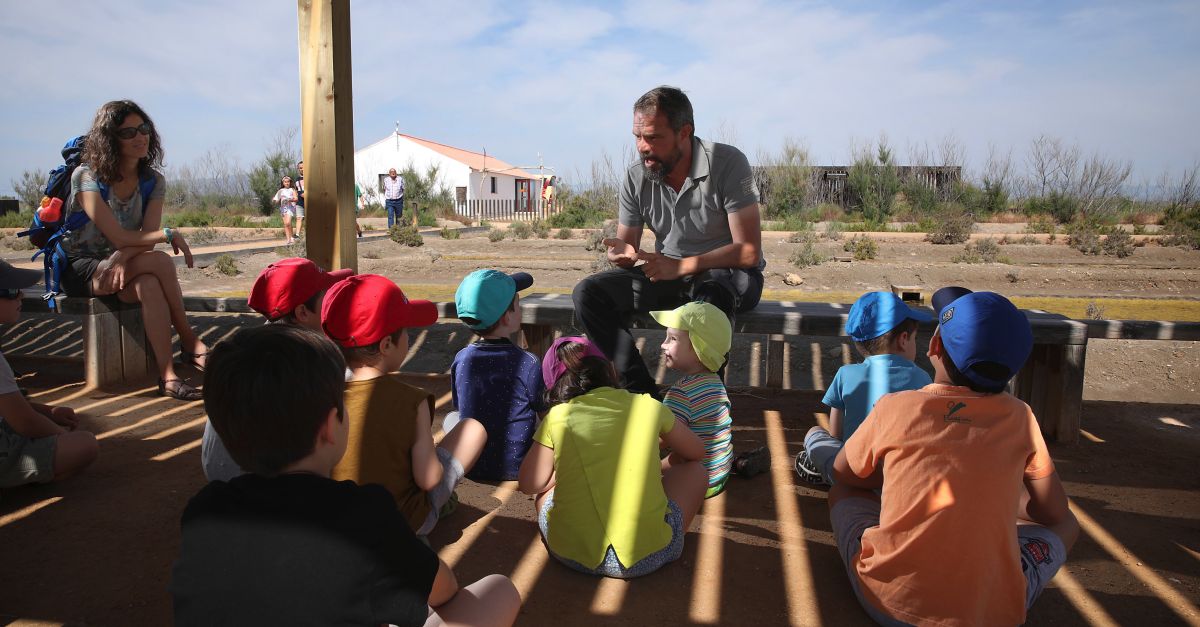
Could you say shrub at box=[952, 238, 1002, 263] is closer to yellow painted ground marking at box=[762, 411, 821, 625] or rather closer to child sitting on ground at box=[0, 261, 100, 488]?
yellow painted ground marking at box=[762, 411, 821, 625]

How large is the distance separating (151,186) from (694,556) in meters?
3.94

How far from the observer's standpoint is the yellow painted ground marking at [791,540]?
2.34 m

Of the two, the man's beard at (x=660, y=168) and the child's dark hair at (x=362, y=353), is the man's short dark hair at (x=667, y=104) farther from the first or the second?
the child's dark hair at (x=362, y=353)

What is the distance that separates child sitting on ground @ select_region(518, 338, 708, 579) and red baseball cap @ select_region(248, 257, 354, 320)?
117 centimetres

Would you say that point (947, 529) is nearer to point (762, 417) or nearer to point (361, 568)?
point (361, 568)

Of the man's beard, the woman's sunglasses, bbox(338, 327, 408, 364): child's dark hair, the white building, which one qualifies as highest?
the white building

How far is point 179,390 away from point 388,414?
116 inches

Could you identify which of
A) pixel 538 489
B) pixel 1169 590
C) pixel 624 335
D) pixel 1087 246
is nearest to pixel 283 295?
pixel 538 489

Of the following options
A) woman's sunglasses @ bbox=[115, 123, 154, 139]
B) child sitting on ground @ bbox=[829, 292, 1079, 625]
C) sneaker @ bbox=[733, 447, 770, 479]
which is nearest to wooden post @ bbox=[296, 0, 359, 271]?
woman's sunglasses @ bbox=[115, 123, 154, 139]

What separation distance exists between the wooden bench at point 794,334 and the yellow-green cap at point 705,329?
4.17 feet

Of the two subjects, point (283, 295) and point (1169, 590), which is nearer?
point (1169, 590)

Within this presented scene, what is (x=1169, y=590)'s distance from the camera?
245 cm

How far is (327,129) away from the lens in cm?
402

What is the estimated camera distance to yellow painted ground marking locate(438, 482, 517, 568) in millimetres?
2656
